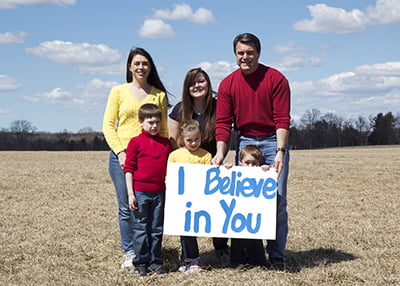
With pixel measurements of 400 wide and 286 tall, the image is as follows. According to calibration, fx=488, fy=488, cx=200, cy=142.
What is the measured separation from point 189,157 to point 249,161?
677mm

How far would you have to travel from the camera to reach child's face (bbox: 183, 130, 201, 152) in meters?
5.31

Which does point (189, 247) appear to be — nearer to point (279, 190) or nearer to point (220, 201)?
point (220, 201)

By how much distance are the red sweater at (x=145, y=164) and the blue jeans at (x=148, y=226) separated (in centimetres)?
11

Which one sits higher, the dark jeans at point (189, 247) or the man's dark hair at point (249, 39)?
the man's dark hair at point (249, 39)

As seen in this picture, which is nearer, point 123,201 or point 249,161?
point 249,161

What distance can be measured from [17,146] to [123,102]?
9512cm

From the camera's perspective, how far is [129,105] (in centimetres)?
559

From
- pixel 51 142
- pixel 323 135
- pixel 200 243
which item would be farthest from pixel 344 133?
pixel 200 243

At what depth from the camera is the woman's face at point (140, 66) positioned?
18.4ft

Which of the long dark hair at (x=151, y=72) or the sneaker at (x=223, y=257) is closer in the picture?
the long dark hair at (x=151, y=72)

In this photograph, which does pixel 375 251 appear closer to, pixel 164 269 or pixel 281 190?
pixel 281 190

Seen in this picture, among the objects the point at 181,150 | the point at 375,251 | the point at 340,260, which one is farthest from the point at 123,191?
the point at 375,251

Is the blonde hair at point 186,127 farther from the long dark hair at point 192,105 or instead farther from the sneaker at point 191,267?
the sneaker at point 191,267

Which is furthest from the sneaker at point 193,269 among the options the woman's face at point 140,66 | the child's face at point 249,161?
the woman's face at point 140,66
